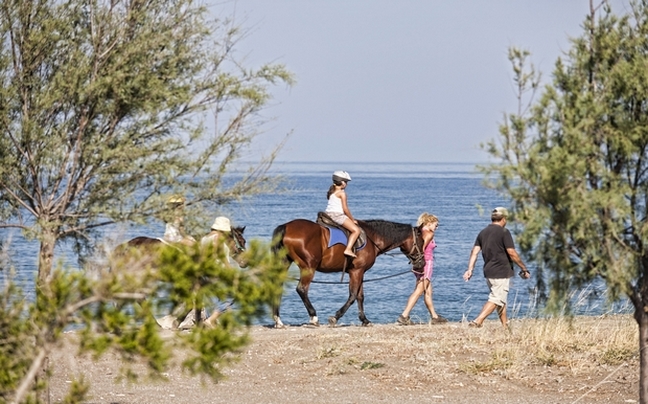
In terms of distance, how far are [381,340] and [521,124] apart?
6510mm

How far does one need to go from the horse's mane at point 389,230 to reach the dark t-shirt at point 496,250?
8.64 feet

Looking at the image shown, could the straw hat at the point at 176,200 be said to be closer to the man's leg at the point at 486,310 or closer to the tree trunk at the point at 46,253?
the tree trunk at the point at 46,253

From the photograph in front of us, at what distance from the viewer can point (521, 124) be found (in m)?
6.80

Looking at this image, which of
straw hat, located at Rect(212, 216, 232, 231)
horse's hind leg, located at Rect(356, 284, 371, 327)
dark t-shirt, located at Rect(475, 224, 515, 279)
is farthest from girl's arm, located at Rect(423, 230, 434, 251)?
straw hat, located at Rect(212, 216, 232, 231)

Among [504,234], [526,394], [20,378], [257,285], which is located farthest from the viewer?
[504,234]

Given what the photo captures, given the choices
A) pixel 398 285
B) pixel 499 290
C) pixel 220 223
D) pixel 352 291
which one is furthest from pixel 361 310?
pixel 398 285

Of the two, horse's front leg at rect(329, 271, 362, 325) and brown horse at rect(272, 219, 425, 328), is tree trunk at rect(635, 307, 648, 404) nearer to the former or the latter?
brown horse at rect(272, 219, 425, 328)

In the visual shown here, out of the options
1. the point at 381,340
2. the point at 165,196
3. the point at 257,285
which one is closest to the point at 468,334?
the point at 381,340

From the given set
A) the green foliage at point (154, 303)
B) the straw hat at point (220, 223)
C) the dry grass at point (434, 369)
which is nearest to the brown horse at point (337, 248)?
the dry grass at point (434, 369)

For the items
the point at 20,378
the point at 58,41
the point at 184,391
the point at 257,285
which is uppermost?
the point at 58,41

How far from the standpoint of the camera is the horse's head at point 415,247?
53.0 feet

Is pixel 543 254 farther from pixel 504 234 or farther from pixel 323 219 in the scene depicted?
pixel 323 219

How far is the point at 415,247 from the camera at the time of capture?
643 inches

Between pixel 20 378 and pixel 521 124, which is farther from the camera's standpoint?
pixel 521 124
